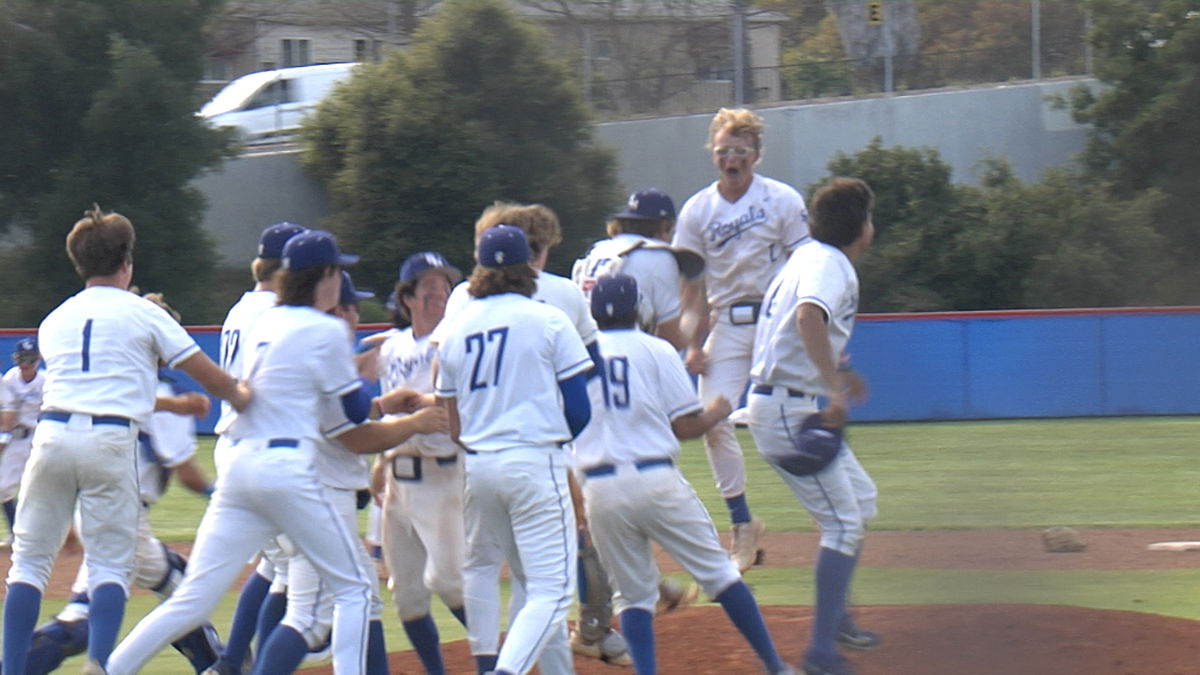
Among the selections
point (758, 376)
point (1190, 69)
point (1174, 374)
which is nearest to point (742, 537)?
point (758, 376)

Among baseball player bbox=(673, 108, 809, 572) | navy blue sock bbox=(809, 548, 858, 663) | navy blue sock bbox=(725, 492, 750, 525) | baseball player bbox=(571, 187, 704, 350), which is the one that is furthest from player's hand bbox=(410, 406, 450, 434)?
navy blue sock bbox=(725, 492, 750, 525)

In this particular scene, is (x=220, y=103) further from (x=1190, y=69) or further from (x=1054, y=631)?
(x=1054, y=631)

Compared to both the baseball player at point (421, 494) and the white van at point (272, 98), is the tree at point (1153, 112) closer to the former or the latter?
the white van at point (272, 98)

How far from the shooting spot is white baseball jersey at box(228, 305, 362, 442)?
505cm

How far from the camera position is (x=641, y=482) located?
531 cm

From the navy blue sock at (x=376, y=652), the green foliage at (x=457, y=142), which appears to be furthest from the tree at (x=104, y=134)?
the navy blue sock at (x=376, y=652)

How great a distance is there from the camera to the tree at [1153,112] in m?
26.0

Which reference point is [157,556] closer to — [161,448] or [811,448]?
[161,448]

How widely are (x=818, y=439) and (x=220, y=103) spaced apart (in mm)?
26738

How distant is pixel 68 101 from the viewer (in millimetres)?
24422

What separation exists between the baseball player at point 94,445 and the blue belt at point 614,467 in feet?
4.78

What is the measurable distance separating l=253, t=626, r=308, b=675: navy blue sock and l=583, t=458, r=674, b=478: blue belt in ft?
3.89

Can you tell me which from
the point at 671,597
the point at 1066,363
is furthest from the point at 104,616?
the point at 1066,363

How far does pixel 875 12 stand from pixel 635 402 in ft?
88.4
